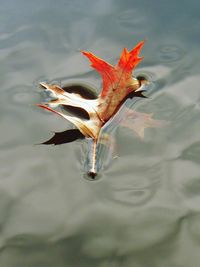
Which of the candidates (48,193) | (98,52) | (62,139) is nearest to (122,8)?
(98,52)

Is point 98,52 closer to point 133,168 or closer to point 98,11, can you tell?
point 98,11

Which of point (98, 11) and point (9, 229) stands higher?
point (98, 11)

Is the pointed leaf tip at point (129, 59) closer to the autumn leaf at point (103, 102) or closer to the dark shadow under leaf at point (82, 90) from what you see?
the autumn leaf at point (103, 102)

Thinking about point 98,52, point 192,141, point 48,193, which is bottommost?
point 48,193

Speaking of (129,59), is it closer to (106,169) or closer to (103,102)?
(103,102)

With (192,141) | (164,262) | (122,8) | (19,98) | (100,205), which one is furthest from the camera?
(122,8)

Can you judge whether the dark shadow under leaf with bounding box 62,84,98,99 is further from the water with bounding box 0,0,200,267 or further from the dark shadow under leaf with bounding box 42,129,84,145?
the dark shadow under leaf with bounding box 42,129,84,145

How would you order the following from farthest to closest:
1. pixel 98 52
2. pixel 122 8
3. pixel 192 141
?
pixel 122 8 < pixel 98 52 < pixel 192 141

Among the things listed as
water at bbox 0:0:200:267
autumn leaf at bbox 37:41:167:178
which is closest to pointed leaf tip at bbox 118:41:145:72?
autumn leaf at bbox 37:41:167:178
